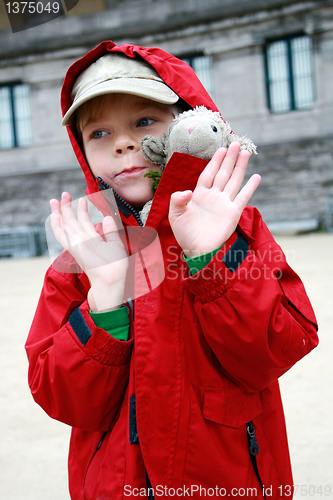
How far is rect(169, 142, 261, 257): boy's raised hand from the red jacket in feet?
0.16

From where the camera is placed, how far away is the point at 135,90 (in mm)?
1210

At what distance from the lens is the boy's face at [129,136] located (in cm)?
127

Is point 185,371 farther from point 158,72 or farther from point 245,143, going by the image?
point 158,72

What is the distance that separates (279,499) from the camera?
49.3 inches

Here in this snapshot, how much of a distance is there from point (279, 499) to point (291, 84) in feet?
48.8

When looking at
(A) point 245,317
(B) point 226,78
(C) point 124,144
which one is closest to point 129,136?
(C) point 124,144

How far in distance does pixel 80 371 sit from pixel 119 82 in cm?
82

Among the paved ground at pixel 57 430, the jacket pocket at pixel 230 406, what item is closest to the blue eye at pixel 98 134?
the jacket pocket at pixel 230 406

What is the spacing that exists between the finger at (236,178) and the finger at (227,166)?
0.01m

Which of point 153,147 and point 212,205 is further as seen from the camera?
point 153,147

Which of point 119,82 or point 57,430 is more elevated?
point 119,82

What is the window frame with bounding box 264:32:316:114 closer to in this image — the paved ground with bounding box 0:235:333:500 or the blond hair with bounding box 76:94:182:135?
the paved ground with bounding box 0:235:333:500

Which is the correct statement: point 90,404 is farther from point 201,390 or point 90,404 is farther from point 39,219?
point 39,219

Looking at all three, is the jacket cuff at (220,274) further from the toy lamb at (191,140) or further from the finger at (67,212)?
the finger at (67,212)
